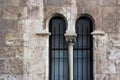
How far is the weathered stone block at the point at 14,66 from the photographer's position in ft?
46.3

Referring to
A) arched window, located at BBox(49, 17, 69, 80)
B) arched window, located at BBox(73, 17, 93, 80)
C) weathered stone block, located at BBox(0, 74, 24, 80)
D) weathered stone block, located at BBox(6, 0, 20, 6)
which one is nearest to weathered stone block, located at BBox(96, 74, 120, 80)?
arched window, located at BBox(73, 17, 93, 80)

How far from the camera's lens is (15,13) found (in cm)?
1430

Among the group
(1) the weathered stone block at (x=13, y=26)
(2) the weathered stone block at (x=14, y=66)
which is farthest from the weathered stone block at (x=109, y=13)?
(2) the weathered stone block at (x=14, y=66)

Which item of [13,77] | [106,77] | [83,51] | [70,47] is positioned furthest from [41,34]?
[106,77]

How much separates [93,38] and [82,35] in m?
0.45

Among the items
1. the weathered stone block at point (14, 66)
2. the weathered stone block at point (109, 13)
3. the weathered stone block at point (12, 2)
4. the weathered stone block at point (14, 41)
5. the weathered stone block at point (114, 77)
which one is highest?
the weathered stone block at point (12, 2)

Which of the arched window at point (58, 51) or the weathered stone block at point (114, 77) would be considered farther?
the arched window at point (58, 51)

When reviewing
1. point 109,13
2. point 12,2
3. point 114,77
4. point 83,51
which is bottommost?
point 114,77

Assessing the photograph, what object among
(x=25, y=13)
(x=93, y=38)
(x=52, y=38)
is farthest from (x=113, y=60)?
(x=25, y=13)

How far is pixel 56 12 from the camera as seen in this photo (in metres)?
14.3

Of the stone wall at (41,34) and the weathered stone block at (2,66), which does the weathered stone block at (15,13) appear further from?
the weathered stone block at (2,66)

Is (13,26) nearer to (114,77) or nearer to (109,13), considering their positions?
(109,13)

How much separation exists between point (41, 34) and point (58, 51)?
76 centimetres

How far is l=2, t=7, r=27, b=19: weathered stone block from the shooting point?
14.3 meters
